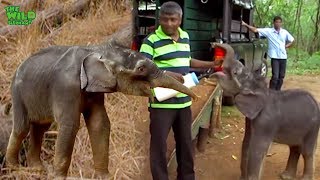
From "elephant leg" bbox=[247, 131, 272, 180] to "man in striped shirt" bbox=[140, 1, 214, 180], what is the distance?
0.61 m

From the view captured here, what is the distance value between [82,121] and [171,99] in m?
0.84

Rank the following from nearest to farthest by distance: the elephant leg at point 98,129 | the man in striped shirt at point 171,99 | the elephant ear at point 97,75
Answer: the elephant ear at point 97,75 → the elephant leg at point 98,129 → the man in striped shirt at point 171,99

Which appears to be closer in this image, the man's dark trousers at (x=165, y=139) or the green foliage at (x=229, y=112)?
the man's dark trousers at (x=165, y=139)

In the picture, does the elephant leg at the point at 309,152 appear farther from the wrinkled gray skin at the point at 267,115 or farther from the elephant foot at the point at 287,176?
the elephant foot at the point at 287,176

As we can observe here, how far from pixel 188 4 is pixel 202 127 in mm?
2117

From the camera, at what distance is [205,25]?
7.11 meters

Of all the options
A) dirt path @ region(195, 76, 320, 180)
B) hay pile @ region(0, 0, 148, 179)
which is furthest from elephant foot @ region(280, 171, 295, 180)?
hay pile @ region(0, 0, 148, 179)

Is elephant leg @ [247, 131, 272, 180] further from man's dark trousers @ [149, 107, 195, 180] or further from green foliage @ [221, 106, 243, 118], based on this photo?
green foliage @ [221, 106, 243, 118]

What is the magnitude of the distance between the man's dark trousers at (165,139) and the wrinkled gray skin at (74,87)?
4.19 feet

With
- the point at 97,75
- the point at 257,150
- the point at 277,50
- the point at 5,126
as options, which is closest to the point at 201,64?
the point at 257,150

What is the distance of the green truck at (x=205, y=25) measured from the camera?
6.14m

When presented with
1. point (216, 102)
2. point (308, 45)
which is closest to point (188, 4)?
point (216, 102)

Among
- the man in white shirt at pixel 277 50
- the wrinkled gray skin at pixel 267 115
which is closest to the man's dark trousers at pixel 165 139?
the wrinkled gray skin at pixel 267 115

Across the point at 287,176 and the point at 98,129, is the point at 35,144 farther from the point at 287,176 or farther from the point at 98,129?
the point at 287,176
